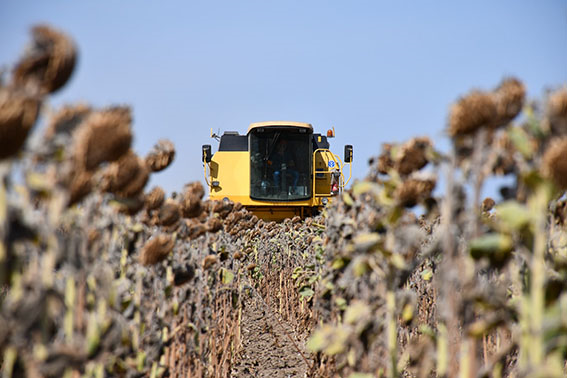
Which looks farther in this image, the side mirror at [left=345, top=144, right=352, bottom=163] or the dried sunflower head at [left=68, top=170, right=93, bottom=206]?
the side mirror at [left=345, top=144, right=352, bottom=163]

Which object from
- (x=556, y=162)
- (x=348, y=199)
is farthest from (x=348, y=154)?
(x=556, y=162)

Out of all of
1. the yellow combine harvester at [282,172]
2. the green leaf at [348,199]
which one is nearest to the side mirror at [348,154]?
the yellow combine harvester at [282,172]

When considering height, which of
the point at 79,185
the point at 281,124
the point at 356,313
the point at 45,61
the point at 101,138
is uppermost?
the point at 281,124

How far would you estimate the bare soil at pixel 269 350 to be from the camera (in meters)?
7.63

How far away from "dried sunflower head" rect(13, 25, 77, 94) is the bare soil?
584cm

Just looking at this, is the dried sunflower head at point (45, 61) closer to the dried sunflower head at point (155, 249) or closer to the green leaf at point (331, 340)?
the dried sunflower head at point (155, 249)

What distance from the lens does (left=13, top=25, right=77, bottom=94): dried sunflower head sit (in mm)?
1802

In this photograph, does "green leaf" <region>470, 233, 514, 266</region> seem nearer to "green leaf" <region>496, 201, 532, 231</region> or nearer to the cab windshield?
"green leaf" <region>496, 201, 532, 231</region>

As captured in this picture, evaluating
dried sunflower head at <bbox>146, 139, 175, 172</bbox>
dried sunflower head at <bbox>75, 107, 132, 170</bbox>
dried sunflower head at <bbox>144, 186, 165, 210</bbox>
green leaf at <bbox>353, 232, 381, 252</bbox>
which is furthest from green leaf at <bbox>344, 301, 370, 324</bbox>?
dried sunflower head at <bbox>146, 139, 175, 172</bbox>

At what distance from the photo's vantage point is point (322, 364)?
16.4 ft

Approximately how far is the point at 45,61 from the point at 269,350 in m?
7.52

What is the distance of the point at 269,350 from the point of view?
8852mm

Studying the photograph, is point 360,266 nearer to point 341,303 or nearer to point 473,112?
point 473,112

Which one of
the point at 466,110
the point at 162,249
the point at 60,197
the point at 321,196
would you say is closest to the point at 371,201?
the point at 162,249
